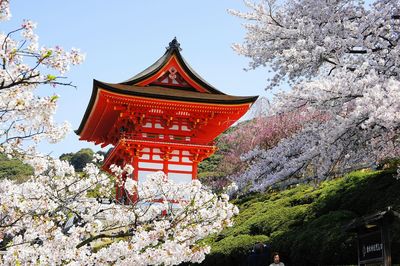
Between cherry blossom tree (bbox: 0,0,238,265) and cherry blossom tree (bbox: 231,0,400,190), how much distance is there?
211cm

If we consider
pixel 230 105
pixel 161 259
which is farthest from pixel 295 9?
pixel 230 105

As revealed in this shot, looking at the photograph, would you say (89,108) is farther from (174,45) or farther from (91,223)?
(91,223)

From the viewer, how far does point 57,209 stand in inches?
270

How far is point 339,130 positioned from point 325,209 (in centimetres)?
370

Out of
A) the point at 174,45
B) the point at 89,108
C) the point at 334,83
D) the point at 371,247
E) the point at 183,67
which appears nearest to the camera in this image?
the point at 371,247

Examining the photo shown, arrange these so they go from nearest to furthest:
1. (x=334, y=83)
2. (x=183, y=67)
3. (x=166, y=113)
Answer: (x=334, y=83) < (x=166, y=113) < (x=183, y=67)

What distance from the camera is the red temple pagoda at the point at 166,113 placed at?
798 inches

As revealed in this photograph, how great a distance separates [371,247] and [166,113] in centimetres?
1497

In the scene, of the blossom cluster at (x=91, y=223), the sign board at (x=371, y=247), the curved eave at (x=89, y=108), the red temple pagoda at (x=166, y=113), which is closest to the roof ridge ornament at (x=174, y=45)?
the red temple pagoda at (x=166, y=113)

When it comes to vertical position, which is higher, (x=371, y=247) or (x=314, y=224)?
(x=314, y=224)

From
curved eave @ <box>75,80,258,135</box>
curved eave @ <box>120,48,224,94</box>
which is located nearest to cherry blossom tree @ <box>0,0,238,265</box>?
curved eave @ <box>75,80,258,135</box>

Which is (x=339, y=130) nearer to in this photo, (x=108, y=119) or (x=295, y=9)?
(x=295, y=9)

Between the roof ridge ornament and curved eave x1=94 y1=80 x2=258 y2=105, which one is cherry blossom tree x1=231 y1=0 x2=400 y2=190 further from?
the roof ridge ornament

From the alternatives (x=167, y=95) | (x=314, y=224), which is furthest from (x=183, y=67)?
→ (x=314, y=224)
